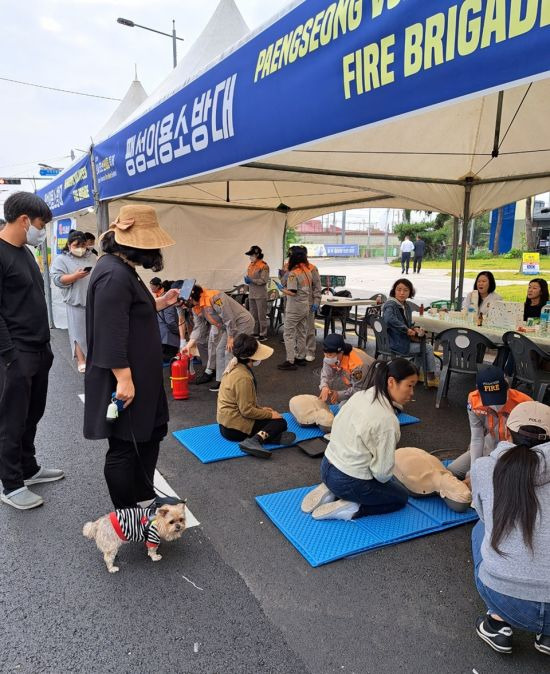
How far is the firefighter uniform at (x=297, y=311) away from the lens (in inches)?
274

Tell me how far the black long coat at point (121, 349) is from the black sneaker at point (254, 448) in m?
1.54

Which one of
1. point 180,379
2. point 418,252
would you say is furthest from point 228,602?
point 418,252

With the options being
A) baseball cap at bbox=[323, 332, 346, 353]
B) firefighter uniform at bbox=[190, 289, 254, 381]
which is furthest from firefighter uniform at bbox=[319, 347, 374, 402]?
→ firefighter uniform at bbox=[190, 289, 254, 381]

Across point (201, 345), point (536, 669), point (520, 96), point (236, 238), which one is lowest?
point (536, 669)

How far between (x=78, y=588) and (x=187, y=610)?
0.59 meters

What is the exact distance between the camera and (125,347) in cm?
230

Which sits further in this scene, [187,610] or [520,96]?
[520,96]

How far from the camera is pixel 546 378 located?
14.8 ft

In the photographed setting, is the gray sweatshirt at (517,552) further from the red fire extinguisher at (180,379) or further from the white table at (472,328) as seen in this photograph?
the red fire extinguisher at (180,379)

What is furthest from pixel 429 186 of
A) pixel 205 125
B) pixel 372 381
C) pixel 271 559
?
pixel 271 559

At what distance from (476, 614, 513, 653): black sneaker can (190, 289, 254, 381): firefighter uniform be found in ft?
12.8

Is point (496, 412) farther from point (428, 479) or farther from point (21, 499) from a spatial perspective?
point (21, 499)

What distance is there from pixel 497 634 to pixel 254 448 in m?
2.27

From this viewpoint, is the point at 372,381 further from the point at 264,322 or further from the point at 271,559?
the point at 264,322
